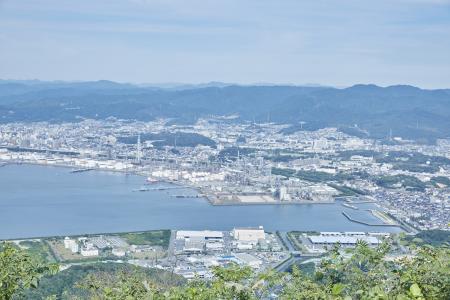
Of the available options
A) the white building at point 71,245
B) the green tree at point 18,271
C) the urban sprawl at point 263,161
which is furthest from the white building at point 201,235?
the green tree at point 18,271

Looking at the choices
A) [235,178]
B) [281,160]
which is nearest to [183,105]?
[281,160]

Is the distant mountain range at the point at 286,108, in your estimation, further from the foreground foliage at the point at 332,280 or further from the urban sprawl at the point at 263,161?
the foreground foliage at the point at 332,280

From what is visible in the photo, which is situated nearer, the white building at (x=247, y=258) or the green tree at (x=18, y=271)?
the green tree at (x=18, y=271)

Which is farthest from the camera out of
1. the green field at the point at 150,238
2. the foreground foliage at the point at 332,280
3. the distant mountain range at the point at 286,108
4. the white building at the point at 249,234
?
the distant mountain range at the point at 286,108

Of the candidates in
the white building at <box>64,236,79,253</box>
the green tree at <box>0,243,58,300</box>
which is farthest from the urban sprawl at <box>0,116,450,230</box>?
the green tree at <box>0,243,58,300</box>

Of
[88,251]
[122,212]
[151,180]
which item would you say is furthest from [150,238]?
[151,180]

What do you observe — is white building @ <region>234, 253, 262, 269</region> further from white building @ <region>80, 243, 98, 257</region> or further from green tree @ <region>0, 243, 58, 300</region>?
green tree @ <region>0, 243, 58, 300</region>

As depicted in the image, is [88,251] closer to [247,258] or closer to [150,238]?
[150,238]
